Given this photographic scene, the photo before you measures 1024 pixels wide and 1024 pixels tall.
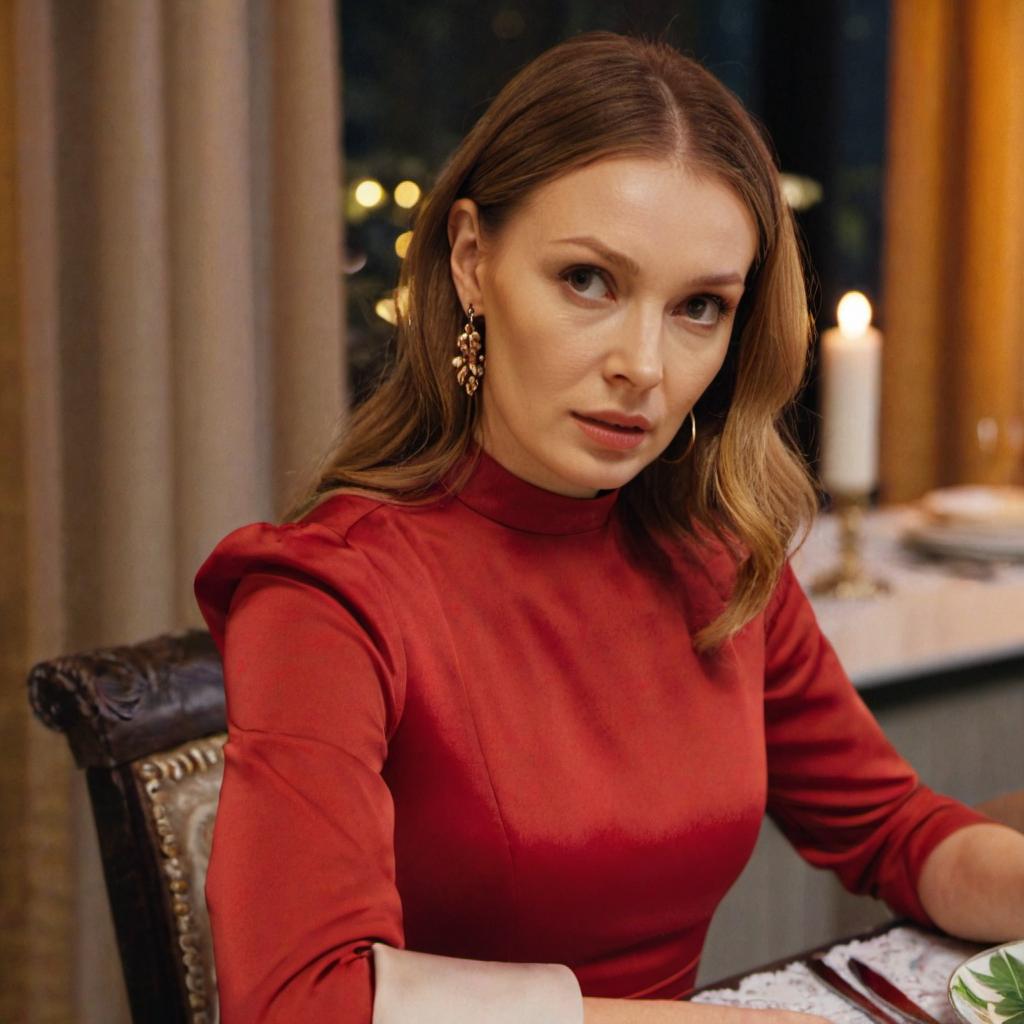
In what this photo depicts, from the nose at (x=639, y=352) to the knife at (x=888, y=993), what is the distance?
0.47 metres

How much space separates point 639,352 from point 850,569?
1327mm

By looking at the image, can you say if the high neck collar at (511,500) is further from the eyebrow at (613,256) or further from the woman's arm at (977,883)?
the woman's arm at (977,883)

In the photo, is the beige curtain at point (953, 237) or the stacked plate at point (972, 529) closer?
the stacked plate at point (972, 529)

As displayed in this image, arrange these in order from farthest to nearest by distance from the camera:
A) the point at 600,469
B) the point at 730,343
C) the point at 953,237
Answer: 1. the point at 953,237
2. the point at 730,343
3. the point at 600,469

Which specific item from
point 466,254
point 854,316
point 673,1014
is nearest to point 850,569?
point 854,316

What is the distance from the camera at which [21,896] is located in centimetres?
191

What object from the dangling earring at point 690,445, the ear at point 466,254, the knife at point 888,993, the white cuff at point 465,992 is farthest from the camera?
the dangling earring at point 690,445

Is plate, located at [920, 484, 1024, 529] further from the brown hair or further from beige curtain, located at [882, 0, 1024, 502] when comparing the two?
the brown hair

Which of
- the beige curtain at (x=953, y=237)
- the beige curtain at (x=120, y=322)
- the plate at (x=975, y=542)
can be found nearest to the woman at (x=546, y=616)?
the beige curtain at (x=120, y=322)

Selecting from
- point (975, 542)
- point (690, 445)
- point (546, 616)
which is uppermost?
point (690, 445)

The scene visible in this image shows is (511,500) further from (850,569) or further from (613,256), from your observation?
(850,569)

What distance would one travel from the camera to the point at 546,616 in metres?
1.08

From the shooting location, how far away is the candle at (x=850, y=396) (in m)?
2.08

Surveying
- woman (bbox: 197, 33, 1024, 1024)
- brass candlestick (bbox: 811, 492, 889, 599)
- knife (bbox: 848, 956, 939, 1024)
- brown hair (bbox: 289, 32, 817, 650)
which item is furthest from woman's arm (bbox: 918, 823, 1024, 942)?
brass candlestick (bbox: 811, 492, 889, 599)
